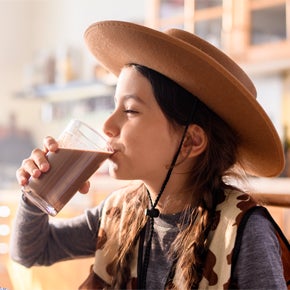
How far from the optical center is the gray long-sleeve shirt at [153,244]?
84 cm

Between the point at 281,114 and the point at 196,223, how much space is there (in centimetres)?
227

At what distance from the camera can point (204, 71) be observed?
0.89m

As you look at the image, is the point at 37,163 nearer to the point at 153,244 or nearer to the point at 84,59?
the point at 153,244

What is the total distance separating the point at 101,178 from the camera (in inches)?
131

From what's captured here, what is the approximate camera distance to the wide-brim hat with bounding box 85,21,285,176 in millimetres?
883

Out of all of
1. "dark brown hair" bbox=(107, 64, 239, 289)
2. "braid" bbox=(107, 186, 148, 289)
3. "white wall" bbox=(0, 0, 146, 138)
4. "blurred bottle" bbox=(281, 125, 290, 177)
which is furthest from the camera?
"white wall" bbox=(0, 0, 146, 138)

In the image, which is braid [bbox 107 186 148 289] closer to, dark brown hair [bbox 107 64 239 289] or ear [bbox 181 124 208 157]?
dark brown hair [bbox 107 64 239 289]

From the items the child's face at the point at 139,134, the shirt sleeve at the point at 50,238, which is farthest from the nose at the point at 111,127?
the shirt sleeve at the point at 50,238

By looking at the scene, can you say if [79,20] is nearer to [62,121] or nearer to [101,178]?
[62,121]

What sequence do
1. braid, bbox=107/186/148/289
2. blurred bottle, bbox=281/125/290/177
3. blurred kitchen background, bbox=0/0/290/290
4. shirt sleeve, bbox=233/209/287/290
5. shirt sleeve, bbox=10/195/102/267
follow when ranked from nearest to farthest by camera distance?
1. shirt sleeve, bbox=233/209/287/290
2. braid, bbox=107/186/148/289
3. shirt sleeve, bbox=10/195/102/267
4. blurred bottle, bbox=281/125/290/177
5. blurred kitchen background, bbox=0/0/290/290

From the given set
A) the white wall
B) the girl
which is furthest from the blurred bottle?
the white wall

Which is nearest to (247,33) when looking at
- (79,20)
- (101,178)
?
(101,178)

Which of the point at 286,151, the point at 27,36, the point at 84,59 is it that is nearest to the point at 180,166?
the point at 286,151

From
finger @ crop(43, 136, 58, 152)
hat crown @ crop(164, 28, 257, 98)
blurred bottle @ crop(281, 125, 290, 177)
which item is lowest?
blurred bottle @ crop(281, 125, 290, 177)
